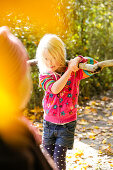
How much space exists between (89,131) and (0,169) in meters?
3.96

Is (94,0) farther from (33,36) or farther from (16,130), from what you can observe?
(16,130)

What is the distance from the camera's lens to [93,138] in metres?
4.10

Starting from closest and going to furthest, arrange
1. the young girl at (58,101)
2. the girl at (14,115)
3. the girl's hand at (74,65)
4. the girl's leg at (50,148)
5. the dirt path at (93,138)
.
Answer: the girl at (14,115)
the girl's hand at (74,65)
the young girl at (58,101)
the girl's leg at (50,148)
the dirt path at (93,138)

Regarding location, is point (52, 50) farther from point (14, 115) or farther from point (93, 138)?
point (93, 138)

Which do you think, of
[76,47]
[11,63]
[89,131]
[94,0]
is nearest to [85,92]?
[76,47]

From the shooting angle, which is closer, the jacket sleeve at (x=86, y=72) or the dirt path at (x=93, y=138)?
the jacket sleeve at (x=86, y=72)

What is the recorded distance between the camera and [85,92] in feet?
20.5

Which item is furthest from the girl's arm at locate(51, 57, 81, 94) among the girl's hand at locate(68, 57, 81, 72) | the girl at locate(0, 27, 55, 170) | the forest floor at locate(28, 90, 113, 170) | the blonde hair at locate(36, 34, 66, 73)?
the forest floor at locate(28, 90, 113, 170)

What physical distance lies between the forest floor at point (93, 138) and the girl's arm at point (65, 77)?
146 centimetres

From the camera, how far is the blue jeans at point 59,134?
A: 2.22 m

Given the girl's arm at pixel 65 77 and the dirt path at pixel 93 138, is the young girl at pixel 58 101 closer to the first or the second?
the girl's arm at pixel 65 77

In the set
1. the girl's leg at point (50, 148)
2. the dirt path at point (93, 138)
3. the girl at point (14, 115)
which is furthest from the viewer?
the dirt path at point (93, 138)

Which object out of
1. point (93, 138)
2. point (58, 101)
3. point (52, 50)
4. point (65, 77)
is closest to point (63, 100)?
point (58, 101)

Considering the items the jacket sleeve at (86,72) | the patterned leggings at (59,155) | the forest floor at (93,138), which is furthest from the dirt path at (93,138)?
the jacket sleeve at (86,72)
